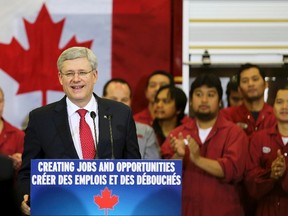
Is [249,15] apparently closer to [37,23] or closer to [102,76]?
[102,76]

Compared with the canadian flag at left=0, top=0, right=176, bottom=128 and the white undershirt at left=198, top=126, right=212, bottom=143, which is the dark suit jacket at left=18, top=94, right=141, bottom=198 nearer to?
the white undershirt at left=198, top=126, right=212, bottom=143

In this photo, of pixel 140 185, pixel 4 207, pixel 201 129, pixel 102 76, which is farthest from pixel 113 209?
pixel 102 76

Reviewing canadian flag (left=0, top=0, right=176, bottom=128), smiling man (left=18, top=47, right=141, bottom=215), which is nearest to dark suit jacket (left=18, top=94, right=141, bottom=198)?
smiling man (left=18, top=47, right=141, bottom=215)

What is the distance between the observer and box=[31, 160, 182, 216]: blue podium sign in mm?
2512

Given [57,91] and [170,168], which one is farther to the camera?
[57,91]

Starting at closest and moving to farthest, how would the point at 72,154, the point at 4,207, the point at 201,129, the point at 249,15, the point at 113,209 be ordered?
the point at 4,207 < the point at 113,209 < the point at 72,154 < the point at 201,129 < the point at 249,15

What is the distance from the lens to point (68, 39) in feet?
20.3

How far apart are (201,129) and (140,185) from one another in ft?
7.62

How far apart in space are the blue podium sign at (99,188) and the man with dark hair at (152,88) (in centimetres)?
307

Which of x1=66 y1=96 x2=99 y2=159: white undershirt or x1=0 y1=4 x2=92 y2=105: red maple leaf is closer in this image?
→ x1=66 y1=96 x2=99 y2=159: white undershirt

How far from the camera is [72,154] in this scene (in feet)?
10.3

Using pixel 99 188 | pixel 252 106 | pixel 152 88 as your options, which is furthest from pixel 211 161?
pixel 99 188

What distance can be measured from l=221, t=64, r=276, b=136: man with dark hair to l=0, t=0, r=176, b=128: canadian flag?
1109mm

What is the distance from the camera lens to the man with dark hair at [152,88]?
5.65m
